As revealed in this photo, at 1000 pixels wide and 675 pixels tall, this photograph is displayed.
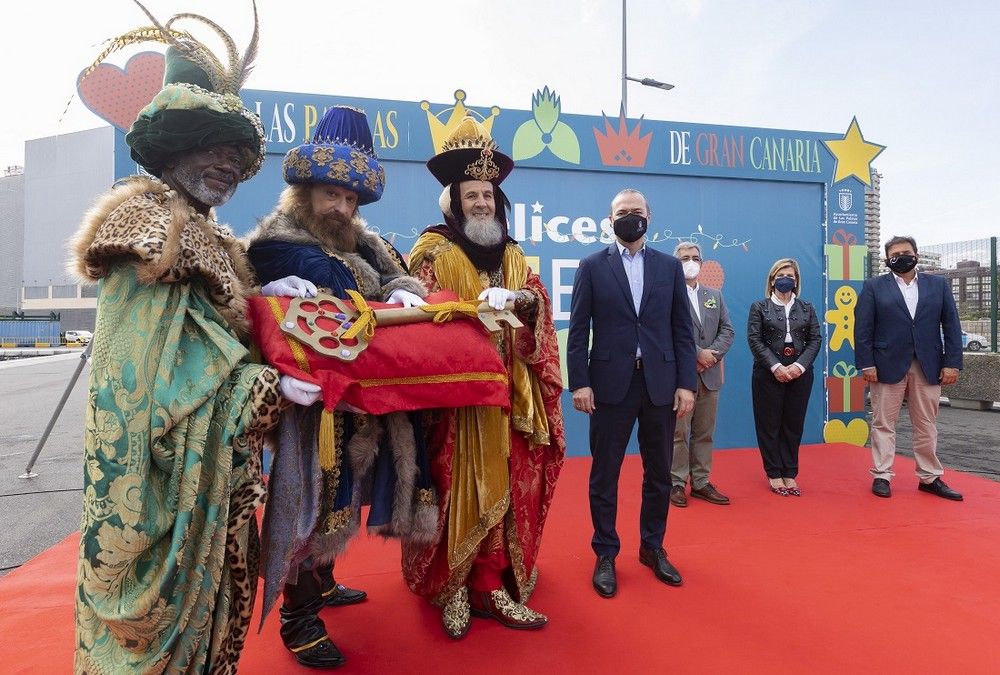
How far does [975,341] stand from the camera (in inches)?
352

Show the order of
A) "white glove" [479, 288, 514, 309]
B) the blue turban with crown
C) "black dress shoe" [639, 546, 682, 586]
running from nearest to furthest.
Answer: the blue turban with crown < "white glove" [479, 288, 514, 309] < "black dress shoe" [639, 546, 682, 586]

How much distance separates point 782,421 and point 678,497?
1.06 m

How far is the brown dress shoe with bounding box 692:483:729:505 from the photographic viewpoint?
12.1 ft

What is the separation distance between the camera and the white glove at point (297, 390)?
149 cm

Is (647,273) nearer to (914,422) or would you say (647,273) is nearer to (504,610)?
(504,610)

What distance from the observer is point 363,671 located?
1890 millimetres

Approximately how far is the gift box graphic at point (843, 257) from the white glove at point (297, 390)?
5.47 meters

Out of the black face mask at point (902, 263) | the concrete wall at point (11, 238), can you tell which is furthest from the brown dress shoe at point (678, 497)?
the concrete wall at point (11, 238)

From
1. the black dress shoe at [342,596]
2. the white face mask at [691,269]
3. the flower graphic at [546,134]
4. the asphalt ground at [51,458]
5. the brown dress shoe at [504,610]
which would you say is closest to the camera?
the brown dress shoe at [504,610]

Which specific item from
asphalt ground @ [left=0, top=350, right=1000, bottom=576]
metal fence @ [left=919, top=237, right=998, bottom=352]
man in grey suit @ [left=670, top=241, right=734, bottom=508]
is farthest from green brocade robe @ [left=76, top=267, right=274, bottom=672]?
metal fence @ [left=919, top=237, right=998, bottom=352]

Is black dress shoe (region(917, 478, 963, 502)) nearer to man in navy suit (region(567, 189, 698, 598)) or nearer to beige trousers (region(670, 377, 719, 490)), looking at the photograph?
beige trousers (region(670, 377, 719, 490))

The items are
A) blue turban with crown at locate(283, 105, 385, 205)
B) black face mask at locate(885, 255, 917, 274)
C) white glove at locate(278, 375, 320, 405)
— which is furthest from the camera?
black face mask at locate(885, 255, 917, 274)

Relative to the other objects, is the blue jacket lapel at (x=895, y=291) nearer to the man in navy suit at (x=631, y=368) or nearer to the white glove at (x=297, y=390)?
the man in navy suit at (x=631, y=368)

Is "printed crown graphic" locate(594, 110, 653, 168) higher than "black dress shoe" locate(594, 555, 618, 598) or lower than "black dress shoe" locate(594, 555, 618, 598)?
higher
